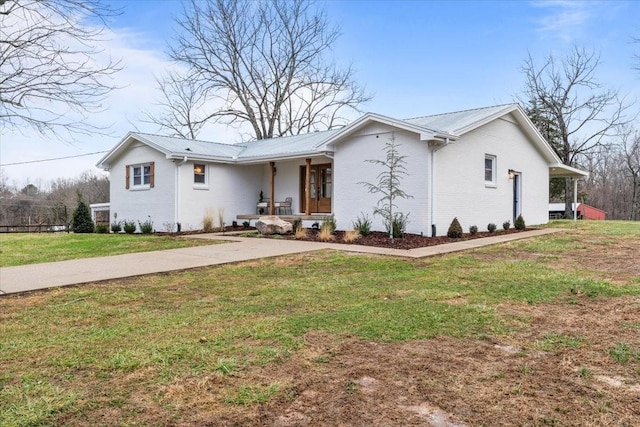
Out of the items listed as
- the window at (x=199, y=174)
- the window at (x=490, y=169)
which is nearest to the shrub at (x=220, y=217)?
the window at (x=199, y=174)

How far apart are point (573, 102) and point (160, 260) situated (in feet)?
99.8

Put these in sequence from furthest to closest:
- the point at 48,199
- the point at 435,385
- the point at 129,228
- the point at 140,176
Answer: the point at 48,199 → the point at 140,176 → the point at 129,228 → the point at 435,385

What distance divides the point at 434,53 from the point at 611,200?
31.9 metres

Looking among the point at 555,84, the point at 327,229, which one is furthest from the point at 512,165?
the point at 555,84

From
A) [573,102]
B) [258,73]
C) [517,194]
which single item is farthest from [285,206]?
[573,102]

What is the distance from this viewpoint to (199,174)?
668 inches

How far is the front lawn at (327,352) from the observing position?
250 cm

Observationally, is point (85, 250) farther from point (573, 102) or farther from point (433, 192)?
point (573, 102)

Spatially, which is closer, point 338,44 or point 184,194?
point 184,194

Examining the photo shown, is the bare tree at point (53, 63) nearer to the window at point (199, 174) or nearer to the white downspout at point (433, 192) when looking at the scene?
the white downspout at point (433, 192)

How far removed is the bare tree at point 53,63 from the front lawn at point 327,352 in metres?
2.27

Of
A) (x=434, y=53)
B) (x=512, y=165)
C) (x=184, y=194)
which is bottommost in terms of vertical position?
(x=184, y=194)

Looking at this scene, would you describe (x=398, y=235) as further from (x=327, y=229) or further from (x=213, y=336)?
(x=213, y=336)

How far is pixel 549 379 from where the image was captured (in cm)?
289
